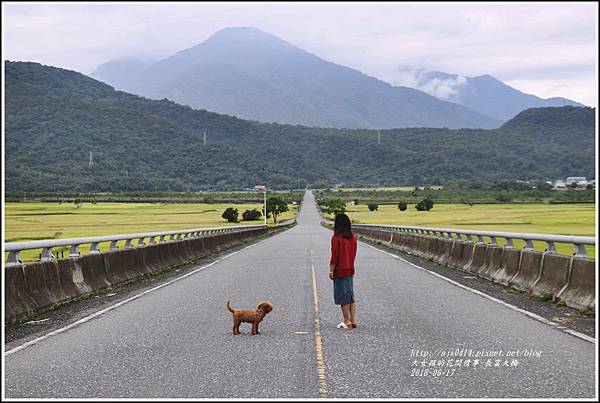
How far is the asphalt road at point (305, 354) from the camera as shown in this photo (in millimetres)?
7793

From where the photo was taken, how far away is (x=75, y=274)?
55.1ft

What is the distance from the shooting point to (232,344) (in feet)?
34.5

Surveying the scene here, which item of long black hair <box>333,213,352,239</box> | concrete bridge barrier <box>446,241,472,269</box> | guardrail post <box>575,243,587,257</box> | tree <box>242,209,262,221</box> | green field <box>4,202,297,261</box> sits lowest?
tree <box>242,209,262,221</box>

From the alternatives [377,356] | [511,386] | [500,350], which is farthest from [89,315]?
[511,386]

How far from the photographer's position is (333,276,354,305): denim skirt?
1196cm

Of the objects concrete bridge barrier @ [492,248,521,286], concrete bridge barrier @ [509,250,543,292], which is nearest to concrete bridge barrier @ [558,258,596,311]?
concrete bridge barrier @ [509,250,543,292]

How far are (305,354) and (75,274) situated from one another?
347 inches

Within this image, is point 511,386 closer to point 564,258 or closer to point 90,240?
point 564,258

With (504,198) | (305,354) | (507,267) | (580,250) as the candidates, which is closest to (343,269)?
(305,354)

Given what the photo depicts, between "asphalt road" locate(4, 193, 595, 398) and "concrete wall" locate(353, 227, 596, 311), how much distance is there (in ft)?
4.64

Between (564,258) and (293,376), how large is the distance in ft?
28.3

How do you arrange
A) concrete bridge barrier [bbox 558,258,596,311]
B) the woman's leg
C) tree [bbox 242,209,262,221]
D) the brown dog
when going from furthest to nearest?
tree [bbox 242,209,262,221] → concrete bridge barrier [bbox 558,258,596,311] → the woman's leg → the brown dog

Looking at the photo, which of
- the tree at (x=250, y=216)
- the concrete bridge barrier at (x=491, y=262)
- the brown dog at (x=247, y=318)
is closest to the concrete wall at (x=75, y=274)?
the brown dog at (x=247, y=318)

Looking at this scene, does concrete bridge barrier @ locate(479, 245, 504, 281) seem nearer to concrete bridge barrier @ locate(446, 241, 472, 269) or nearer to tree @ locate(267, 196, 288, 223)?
concrete bridge barrier @ locate(446, 241, 472, 269)
